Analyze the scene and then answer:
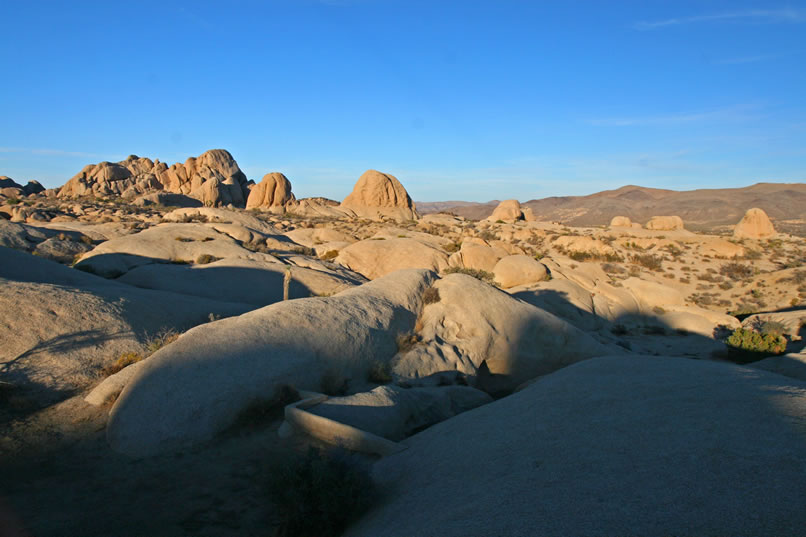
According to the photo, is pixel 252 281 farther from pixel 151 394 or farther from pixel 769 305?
pixel 769 305

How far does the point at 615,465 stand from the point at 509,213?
53.2 m

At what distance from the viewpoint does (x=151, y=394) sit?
6.67m

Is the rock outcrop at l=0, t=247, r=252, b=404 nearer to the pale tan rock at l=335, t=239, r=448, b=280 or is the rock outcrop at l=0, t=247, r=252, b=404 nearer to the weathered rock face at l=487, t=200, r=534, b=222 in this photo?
the pale tan rock at l=335, t=239, r=448, b=280

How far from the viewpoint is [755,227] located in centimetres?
3969

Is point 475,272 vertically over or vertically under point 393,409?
over

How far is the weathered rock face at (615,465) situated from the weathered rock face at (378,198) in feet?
149

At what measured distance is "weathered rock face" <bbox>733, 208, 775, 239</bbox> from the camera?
39.2 metres

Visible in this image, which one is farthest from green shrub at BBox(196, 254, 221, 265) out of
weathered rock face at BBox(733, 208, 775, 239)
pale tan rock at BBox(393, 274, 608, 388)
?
weathered rock face at BBox(733, 208, 775, 239)

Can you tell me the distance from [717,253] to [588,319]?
21188 mm

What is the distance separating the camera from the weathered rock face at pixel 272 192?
193 ft

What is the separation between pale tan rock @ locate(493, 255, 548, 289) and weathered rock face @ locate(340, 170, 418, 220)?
30.5 m

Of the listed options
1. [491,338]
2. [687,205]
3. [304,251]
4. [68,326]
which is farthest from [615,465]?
[687,205]

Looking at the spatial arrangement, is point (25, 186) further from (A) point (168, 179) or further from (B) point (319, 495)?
(B) point (319, 495)

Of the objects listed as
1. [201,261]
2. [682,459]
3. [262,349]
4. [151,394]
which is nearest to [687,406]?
[682,459]
